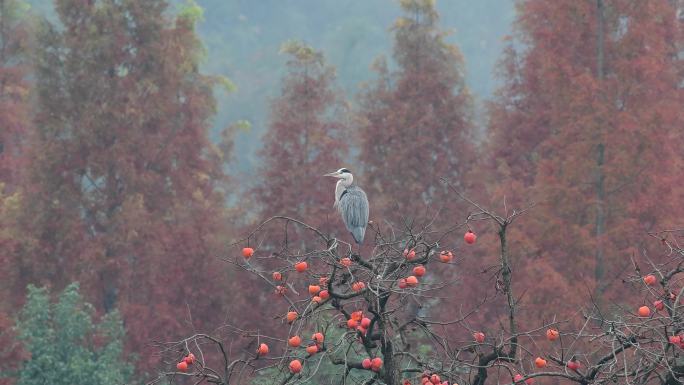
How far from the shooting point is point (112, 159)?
16984 millimetres

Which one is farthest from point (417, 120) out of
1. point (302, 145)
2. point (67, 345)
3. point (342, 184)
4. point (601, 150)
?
point (67, 345)

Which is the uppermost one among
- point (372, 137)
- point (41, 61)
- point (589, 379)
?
point (41, 61)

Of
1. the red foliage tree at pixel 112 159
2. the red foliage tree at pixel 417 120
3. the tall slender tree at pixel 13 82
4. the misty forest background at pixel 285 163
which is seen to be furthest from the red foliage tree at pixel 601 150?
the tall slender tree at pixel 13 82

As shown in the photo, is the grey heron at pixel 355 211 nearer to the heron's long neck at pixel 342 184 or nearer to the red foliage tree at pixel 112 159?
the heron's long neck at pixel 342 184

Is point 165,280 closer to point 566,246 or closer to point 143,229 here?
point 143,229

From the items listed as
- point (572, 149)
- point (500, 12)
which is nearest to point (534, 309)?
point (572, 149)

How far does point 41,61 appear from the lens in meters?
17.2

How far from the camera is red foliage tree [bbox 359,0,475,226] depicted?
18281 millimetres

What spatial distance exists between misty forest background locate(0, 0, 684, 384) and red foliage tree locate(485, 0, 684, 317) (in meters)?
0.03

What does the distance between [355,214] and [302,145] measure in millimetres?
6195

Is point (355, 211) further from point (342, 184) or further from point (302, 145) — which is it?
point (302, 145)

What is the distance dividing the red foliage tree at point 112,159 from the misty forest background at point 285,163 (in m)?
0.04

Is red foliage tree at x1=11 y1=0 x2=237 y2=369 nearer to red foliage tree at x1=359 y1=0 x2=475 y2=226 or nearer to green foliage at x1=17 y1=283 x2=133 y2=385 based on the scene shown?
green foliage at x1=17 y1=283 x2=133 y2=385

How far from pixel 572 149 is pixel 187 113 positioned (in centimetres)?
871
